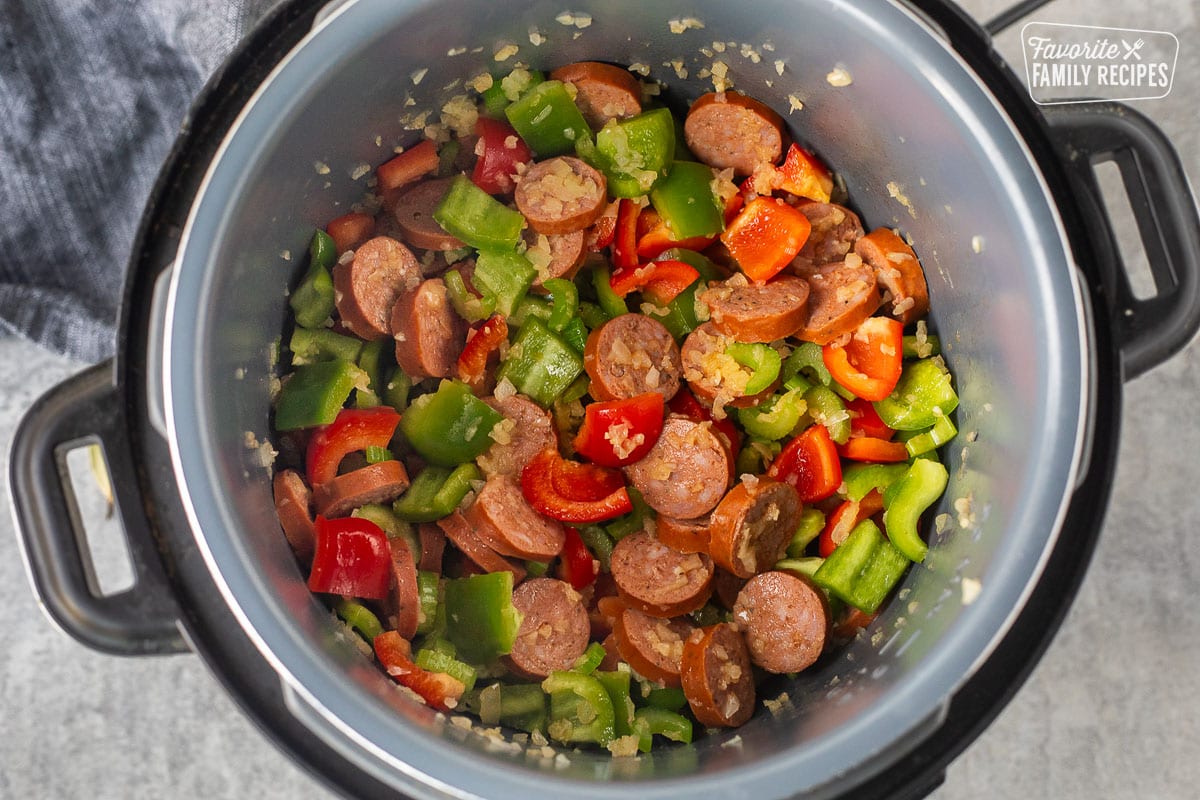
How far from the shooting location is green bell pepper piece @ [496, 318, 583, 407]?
1.65 m

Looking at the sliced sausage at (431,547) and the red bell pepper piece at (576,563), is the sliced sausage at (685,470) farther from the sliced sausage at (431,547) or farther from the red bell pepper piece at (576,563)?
the sliced sausage at (431,547)

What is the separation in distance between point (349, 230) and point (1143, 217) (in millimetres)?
1336

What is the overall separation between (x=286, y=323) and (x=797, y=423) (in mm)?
906

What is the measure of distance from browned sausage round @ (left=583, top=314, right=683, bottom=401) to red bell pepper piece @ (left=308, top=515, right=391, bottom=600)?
1.50 ft

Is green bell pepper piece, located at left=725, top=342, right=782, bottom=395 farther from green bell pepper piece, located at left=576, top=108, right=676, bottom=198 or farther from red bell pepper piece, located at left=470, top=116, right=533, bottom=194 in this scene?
red bell pepper piece, located at left=470, top=116, right=533, bottom=194

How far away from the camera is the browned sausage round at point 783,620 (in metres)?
1.59

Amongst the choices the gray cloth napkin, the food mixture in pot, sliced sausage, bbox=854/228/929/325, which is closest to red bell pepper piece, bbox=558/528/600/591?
the food mixture in pot

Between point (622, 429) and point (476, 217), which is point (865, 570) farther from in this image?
point (476, 217)

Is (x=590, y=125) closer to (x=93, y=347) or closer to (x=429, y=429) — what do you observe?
(x=429, y=429)

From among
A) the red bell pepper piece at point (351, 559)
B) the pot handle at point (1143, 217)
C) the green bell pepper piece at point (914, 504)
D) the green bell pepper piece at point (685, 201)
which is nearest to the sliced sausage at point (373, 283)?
the red bell pepper piece at point (351, 559)

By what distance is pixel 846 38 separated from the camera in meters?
1.40

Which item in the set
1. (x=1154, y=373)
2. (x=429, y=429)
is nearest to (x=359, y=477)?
(x=429, y=429)

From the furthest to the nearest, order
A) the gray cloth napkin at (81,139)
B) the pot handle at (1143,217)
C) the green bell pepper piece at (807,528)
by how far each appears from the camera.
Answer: the gray cloth napkin at (81,139), the green bell pepper piece at (807,528), the pot handle at (1143,217)

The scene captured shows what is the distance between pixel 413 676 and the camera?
1.49 metres
